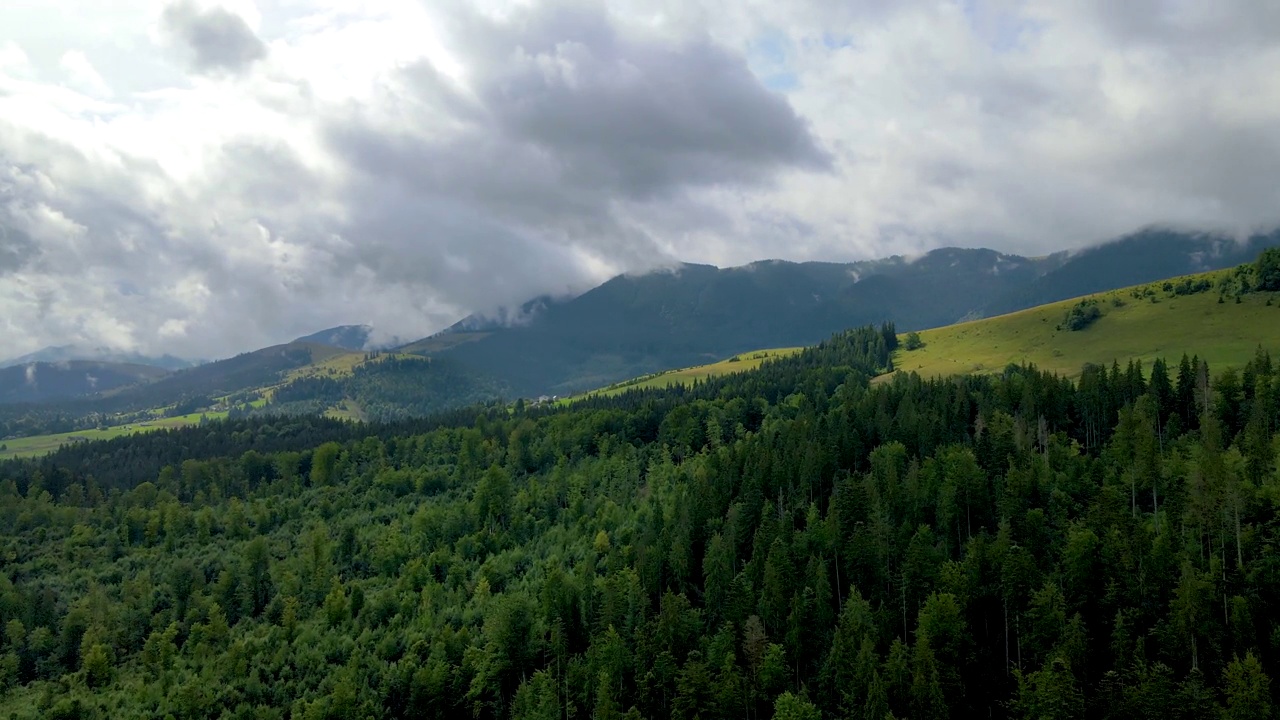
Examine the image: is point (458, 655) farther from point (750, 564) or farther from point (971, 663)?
point (971, 663)

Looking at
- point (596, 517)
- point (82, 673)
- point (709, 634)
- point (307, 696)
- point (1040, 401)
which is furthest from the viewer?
point (596, 517)

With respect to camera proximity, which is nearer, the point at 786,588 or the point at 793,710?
the point at 793,710

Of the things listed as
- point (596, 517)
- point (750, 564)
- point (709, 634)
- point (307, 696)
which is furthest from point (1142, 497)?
point (307, 696)

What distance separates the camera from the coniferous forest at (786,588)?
9000 cm

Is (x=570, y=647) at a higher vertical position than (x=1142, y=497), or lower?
lower

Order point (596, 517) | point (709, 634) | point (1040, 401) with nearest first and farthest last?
point (709, 634) → point (1040, 401) → point (596, 517)

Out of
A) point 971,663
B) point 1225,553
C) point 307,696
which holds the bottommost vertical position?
point 307,696

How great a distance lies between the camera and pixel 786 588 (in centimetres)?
11156

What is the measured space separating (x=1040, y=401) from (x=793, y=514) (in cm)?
6325

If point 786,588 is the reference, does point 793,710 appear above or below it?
below

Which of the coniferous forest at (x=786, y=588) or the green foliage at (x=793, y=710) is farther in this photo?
the coniferous forest at (x=786, y=588)

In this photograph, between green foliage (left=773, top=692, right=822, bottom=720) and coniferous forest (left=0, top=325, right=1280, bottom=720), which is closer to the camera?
green foliage (left=773, top=692, right=822, bottom=720)

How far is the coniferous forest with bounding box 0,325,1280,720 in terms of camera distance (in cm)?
9000

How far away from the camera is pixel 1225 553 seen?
102m
